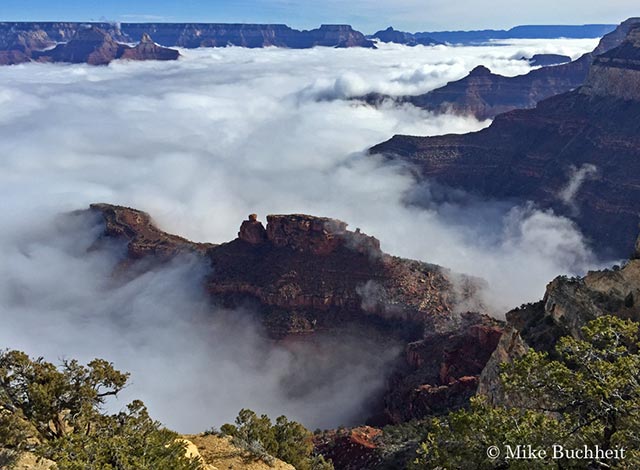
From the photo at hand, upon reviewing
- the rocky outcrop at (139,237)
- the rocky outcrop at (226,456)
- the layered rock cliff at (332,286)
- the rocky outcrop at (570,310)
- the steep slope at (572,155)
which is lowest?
the rocky outcrop at (226,456)

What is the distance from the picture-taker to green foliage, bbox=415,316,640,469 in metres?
12.6

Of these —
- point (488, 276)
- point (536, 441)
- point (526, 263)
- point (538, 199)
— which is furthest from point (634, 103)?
point (536, 441)

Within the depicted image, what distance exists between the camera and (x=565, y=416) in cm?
1393

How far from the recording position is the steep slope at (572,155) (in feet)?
383

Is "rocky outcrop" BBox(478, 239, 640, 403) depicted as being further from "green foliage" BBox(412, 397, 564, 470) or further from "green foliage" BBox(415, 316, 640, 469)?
"green foliage" BBox(412, 397, 564, 470)

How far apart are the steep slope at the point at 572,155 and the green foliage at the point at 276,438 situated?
102707mm

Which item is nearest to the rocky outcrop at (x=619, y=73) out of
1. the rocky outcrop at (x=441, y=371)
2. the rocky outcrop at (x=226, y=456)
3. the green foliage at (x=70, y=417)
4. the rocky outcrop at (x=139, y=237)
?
the rocky outcrop at (x=441, y=371)

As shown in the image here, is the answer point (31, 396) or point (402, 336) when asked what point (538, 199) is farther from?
point (31, 396)

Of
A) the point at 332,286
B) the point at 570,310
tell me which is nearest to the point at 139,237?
the point at 332,286

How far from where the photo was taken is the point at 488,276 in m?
106

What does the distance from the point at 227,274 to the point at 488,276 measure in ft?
194

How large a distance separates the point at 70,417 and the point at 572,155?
144005 mm

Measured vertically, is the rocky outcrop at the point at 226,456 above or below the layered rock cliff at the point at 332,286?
below

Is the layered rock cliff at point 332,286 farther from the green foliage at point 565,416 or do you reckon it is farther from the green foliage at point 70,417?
the green foliage at point 565,416
